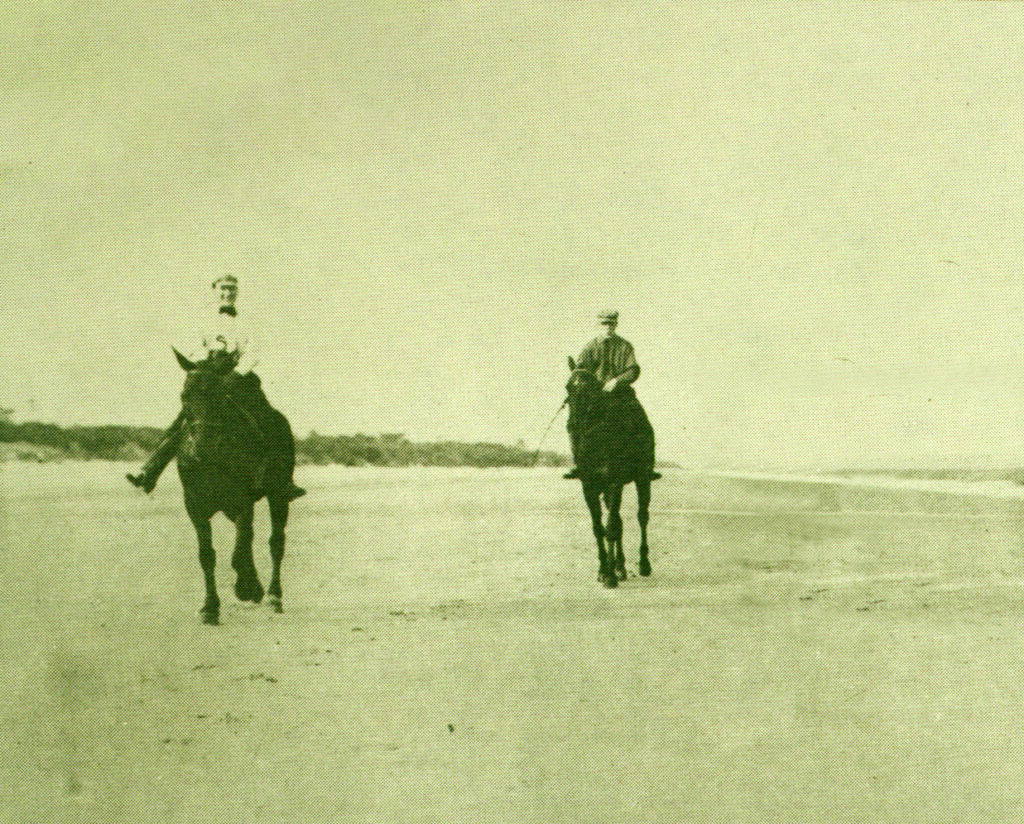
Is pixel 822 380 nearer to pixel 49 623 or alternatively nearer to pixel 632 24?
pixel 632 24

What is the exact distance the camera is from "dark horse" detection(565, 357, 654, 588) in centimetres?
316

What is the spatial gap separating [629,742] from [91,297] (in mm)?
1942

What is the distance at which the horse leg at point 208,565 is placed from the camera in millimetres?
2951

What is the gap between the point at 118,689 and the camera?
116 inches

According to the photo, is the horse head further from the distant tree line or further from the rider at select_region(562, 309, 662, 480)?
the rider at select_region(562, 309, 662, 480)

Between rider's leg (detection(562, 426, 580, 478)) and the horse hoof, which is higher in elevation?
rider's leg (detection(562, 426, 580, 478))

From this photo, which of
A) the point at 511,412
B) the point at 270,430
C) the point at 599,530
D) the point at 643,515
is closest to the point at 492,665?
the point at 599,530

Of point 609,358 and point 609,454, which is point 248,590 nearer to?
point 609,454

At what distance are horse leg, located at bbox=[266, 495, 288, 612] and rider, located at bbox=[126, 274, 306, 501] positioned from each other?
0.04 meters

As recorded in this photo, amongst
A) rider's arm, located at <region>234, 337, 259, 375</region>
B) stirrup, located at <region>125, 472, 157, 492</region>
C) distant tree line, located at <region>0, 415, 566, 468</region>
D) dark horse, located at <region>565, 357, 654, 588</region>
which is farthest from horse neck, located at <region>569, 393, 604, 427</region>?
stirrup, located at <region>125, 472, 157, 492</region>

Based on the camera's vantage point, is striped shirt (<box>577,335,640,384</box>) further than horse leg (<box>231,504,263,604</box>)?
Yes

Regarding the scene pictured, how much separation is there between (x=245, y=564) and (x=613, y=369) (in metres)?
1.18

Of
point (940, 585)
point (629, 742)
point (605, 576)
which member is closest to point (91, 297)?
point (605, 576)

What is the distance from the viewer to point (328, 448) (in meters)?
3.12
